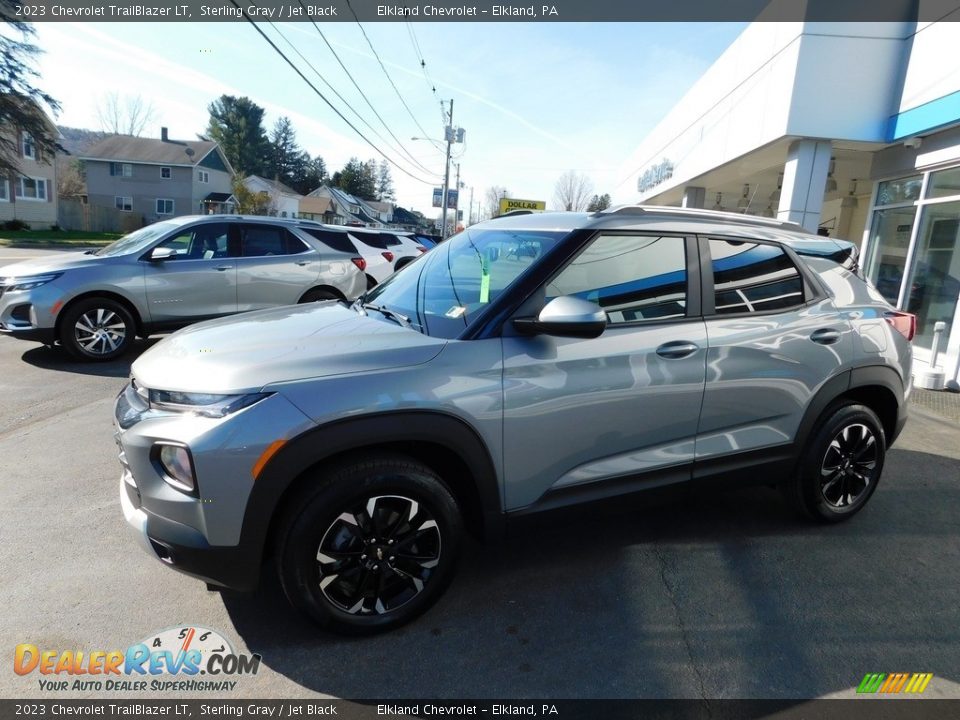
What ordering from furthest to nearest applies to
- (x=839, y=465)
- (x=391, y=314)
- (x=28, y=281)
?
(x=28, y=281) → (x=839, y=465) → (x=391, y=314)

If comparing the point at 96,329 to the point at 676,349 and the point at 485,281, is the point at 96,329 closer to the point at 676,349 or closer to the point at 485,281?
the point at 485,281

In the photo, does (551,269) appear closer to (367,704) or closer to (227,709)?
(367,704)

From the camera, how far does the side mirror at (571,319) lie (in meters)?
2.44

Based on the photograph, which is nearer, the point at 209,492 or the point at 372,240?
the point at 209,492

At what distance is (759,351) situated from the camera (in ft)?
10.3

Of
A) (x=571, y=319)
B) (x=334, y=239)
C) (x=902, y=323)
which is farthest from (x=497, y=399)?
(x=334, y=239)

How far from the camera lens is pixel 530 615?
2.70 m

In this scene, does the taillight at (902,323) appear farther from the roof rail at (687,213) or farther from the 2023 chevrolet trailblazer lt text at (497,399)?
the roof rail at (687,213)

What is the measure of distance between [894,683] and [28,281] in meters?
8.13

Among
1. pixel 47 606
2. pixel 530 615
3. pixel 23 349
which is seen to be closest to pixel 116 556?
pixel 47 606

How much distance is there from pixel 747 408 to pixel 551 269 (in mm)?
1361

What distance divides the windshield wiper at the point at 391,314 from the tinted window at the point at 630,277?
70 centimetres

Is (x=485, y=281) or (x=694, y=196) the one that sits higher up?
(x=694, y=196)

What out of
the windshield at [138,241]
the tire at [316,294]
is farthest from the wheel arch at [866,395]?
the windshield at [138,241]
